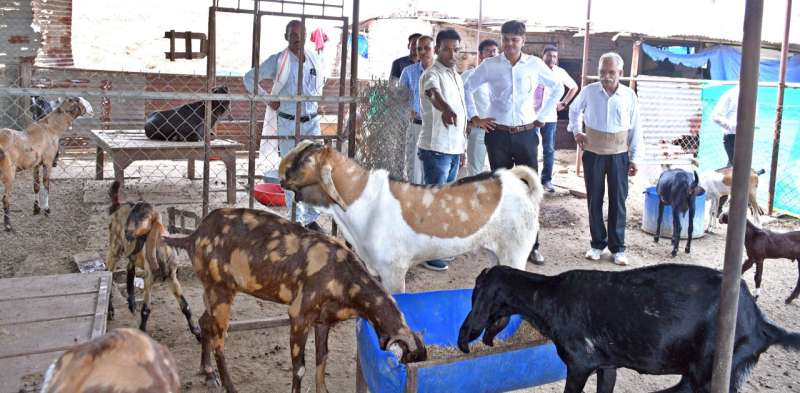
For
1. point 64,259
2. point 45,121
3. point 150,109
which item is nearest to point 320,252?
point 64,259

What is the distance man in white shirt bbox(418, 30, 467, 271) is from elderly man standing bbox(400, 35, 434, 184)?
1.92ft

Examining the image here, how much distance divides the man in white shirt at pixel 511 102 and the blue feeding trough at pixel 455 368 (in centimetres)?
302

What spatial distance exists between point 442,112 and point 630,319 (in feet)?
10.5

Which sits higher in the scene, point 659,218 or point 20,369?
point 659,218

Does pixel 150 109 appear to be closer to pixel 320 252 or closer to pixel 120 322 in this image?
pixel 120 322

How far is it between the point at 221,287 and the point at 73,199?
21.1 ft

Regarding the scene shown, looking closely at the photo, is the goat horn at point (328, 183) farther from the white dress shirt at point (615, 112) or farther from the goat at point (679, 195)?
the goat at point (679, 195)

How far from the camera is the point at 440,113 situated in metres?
6.10

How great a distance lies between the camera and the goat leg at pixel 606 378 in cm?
349

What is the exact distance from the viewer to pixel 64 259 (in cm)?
646

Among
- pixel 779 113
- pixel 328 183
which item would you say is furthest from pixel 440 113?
pixel 779 113

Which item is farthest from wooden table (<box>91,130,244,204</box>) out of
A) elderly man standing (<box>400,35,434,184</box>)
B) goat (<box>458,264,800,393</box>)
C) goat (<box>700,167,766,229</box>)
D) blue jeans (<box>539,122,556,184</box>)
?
goat (<box>458,264,800,393</box>)

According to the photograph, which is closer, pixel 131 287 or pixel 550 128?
pixel 131 287

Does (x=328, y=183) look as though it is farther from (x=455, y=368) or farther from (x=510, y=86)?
(x=510, y=86)
